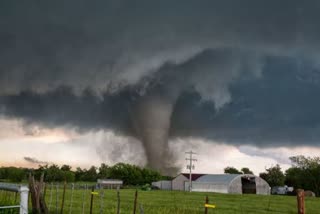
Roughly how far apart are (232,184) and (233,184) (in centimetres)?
46

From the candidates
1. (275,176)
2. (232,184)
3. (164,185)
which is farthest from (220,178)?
(275,176)

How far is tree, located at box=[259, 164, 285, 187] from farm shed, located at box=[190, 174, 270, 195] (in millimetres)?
22523

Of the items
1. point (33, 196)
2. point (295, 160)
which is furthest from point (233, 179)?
point (33, 196)

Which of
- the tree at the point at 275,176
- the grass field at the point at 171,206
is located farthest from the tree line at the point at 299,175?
the grass field at the point at 171,206

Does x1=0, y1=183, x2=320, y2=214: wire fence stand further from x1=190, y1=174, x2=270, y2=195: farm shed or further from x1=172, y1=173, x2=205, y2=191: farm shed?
x1=172, y1=173, x2=205, y2=191: farm shed

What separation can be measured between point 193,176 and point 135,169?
2658 centimetres

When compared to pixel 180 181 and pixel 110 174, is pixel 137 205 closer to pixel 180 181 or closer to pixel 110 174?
pixel 180 181

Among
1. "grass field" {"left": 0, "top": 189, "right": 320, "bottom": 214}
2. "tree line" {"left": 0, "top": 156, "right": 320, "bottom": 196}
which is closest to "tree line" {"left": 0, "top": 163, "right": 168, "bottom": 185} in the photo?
"tree line" {"left": 0, "top": 156, "right": 320, "bottom": 196}

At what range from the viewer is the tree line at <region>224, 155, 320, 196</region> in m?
104

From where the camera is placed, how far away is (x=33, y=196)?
67.8 feet

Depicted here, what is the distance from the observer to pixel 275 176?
386 ft

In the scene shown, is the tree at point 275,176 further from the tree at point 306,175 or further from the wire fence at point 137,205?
the wire fence at point 137,205

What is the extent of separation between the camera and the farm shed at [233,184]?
88062mm

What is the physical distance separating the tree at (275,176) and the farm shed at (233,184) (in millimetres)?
22523
